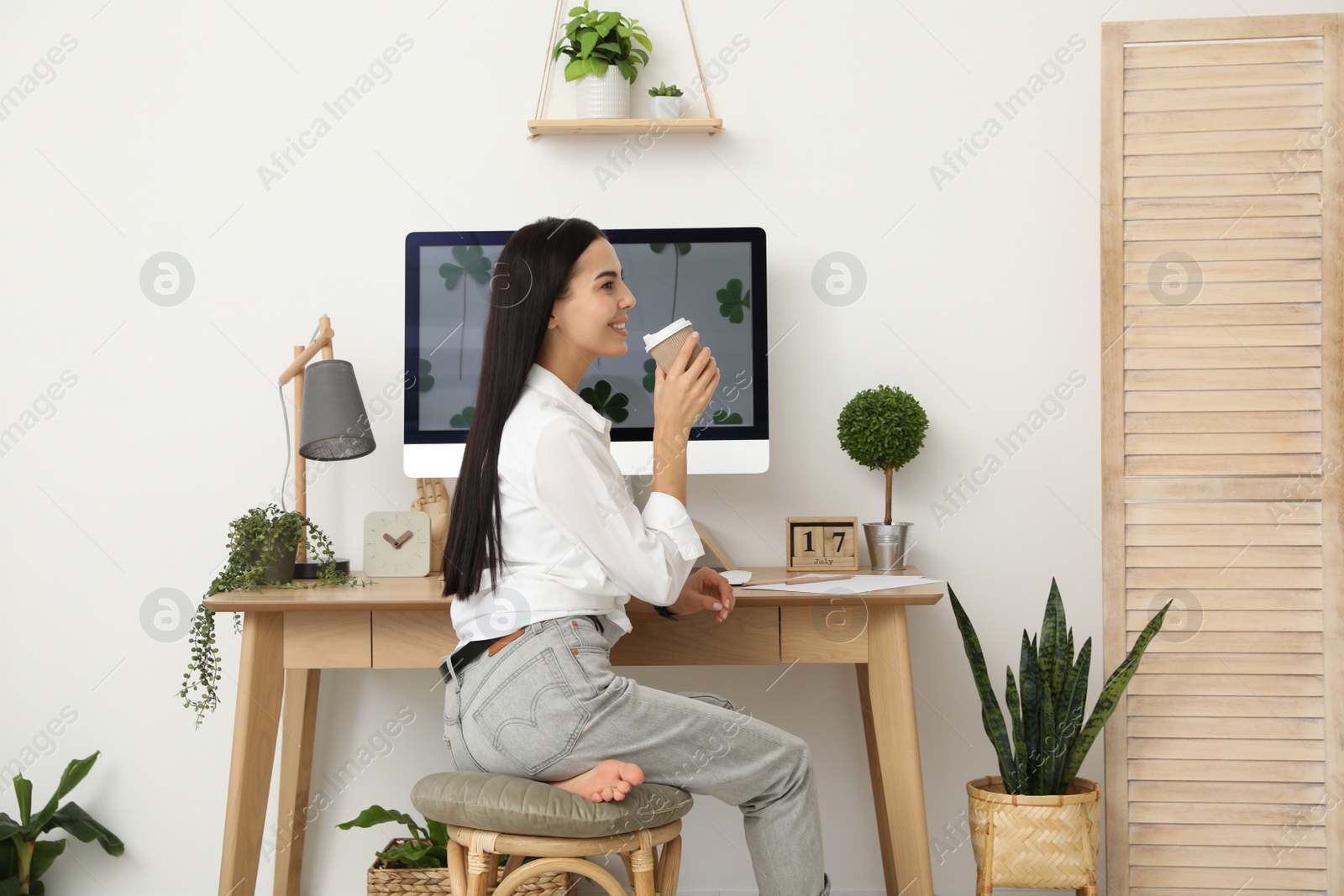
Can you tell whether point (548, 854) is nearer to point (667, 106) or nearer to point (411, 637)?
point (411, 637)

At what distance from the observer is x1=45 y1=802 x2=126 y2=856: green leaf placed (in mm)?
2291

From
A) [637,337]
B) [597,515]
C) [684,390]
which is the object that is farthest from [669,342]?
[637,337]

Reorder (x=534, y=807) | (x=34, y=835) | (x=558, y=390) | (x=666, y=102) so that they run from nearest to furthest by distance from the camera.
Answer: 1. (x=534, y=807)
2. (x=558, y=390)
3. (x=34, y=835)
4. (x=666, y=102)

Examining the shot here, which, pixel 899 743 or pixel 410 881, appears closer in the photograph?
pixel 899 743

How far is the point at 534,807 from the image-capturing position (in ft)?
4.36

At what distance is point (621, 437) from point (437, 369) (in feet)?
1.41

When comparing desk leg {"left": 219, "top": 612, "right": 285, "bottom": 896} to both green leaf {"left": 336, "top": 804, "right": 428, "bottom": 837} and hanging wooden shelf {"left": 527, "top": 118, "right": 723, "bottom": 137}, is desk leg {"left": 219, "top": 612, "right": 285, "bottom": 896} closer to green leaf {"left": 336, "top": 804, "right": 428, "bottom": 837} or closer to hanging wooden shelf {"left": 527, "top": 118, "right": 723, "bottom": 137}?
green leaf {"left": 336, "top": 804, "right": 428, "bottom": 837}

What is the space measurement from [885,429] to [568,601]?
101cm

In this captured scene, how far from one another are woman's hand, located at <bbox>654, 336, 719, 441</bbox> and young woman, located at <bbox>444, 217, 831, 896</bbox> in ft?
0.12

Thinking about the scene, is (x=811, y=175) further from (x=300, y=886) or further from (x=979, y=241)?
(x=300, y=886)

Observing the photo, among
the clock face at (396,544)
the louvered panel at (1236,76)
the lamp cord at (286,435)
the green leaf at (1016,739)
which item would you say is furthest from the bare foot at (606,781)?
the louvered panel at (1236,76)

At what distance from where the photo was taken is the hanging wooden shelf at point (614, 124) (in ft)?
7.56

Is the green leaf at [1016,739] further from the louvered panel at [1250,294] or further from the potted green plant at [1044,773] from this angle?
the louvered panel at [1250,294]

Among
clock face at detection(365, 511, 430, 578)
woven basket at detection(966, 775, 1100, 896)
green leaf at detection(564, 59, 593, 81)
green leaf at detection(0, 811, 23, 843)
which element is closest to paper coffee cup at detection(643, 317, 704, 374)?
clock face at detection(365, 511, 430, 578)
